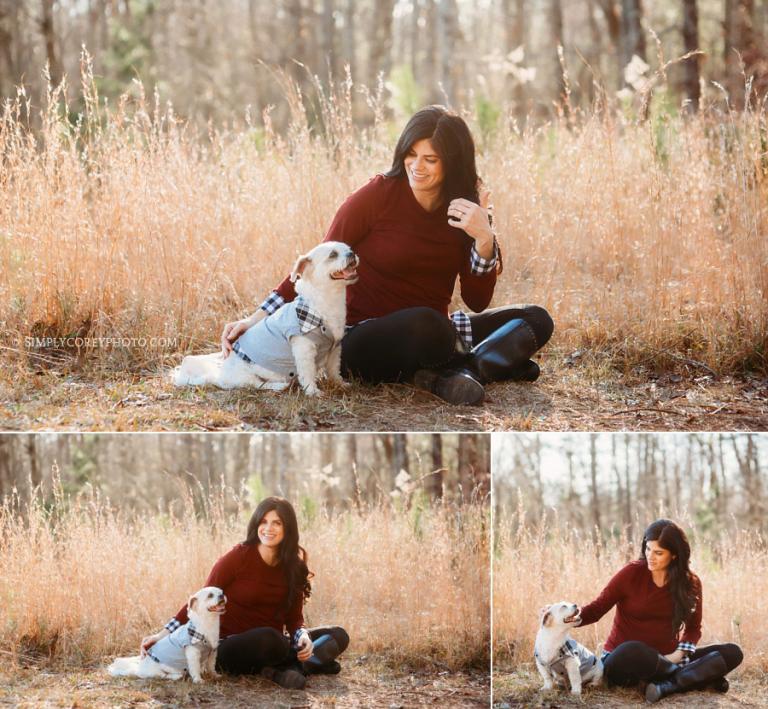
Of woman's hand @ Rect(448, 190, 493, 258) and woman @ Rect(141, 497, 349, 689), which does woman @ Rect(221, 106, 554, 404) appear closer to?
woman's hand @ Rect(448, 190, 493, 258)

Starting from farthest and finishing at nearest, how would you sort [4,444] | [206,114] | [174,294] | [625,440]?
[206,114] → [174,294] → [4,444] → [625,440]

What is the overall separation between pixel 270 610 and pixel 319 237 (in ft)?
8.24

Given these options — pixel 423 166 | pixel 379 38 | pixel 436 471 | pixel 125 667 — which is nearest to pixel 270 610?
pixel 125 667

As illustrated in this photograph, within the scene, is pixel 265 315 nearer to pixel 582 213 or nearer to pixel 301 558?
pixel 301 558

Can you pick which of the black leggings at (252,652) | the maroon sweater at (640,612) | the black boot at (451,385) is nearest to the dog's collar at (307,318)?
the black boot at (451,385)

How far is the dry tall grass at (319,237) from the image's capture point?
15.5 feet

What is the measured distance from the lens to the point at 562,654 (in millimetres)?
3629

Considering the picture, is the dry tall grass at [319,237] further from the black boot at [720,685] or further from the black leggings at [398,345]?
the black boot at [720,685]

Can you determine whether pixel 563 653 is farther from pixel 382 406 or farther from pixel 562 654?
pixel 382 406

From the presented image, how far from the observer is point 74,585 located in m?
4.34

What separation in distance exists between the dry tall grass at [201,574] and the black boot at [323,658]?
Result: 128mm

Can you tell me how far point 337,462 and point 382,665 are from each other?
103 centimetres

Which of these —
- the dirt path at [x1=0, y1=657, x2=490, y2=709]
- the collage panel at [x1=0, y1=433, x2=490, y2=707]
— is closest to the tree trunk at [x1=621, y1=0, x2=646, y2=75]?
the collage panel at [x1=0, y1=433, x2=490, y2=707]

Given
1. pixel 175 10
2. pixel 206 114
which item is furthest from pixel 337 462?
pixel 175 10
